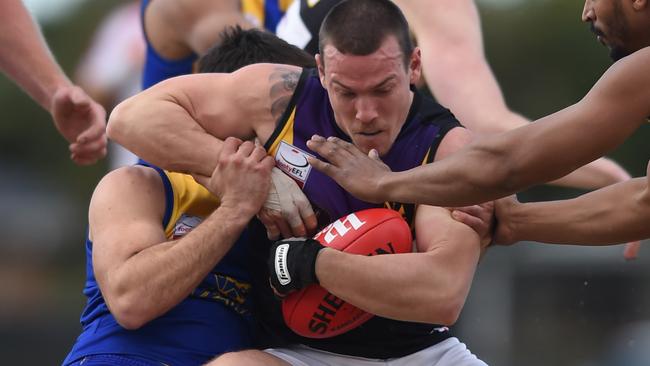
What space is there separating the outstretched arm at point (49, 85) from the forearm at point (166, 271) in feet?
3.86

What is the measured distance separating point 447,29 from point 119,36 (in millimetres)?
5212

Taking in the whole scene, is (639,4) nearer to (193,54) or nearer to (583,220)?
(583,220)

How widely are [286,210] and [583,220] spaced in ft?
3.51

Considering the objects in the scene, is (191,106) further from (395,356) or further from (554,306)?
(554,306)

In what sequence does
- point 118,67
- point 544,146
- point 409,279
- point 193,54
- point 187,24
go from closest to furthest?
point 544,146 < point 409,279 < point 187,24 < point 193,54 < point 118,67

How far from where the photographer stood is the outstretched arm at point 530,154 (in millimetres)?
3725

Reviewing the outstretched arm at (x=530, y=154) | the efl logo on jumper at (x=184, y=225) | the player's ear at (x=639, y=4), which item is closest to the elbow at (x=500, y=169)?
the outstretched arm at (x=530, y=154)

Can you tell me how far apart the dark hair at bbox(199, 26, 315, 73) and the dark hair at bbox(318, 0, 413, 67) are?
604 millimetres

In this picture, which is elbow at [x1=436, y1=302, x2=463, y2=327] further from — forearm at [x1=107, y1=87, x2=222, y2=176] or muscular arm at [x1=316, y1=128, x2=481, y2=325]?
forearm at [x1=107, y1=87, x2=222, y2=176]

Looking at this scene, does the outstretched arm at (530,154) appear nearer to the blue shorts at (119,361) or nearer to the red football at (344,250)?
the red football at (344,250)

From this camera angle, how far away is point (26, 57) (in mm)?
5457

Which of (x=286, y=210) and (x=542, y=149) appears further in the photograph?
(x=286, y=210)

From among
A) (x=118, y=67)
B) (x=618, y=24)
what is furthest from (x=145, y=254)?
(x=118, y=67)

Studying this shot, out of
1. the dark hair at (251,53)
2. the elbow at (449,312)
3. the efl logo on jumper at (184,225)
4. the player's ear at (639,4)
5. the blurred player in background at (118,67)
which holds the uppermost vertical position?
the player's ear at (639,4)
